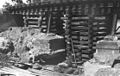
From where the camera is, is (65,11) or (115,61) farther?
(65,11)

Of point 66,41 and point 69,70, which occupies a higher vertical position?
point 66,41

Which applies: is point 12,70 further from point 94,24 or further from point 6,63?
point 94,24

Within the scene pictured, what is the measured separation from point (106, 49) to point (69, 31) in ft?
16.9

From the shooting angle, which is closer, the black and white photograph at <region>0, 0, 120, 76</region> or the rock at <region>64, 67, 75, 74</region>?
the black and white photograph at <region>0, 0, 120, 76</region>

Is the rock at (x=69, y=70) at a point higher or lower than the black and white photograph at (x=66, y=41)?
lower

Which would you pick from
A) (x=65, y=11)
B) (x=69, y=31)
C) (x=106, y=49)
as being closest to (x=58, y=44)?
(x=69, y=31)

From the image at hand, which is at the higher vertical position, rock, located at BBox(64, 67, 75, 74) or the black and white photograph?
the black and white photograph

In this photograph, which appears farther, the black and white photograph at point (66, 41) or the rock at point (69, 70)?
the rock at point (69, 70)

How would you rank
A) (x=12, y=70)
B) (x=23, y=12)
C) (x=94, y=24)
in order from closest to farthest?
1. (x=12, y=70)
2. (x=94, y=24)
3. (x=23, y=12)

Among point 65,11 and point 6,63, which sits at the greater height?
point 65,11

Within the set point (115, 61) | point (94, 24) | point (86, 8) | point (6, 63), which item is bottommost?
point (6, 63)

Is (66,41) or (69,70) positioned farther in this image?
(66,41)

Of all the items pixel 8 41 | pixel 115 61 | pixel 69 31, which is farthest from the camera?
pixel 8 41

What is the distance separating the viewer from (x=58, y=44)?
47.9ft
